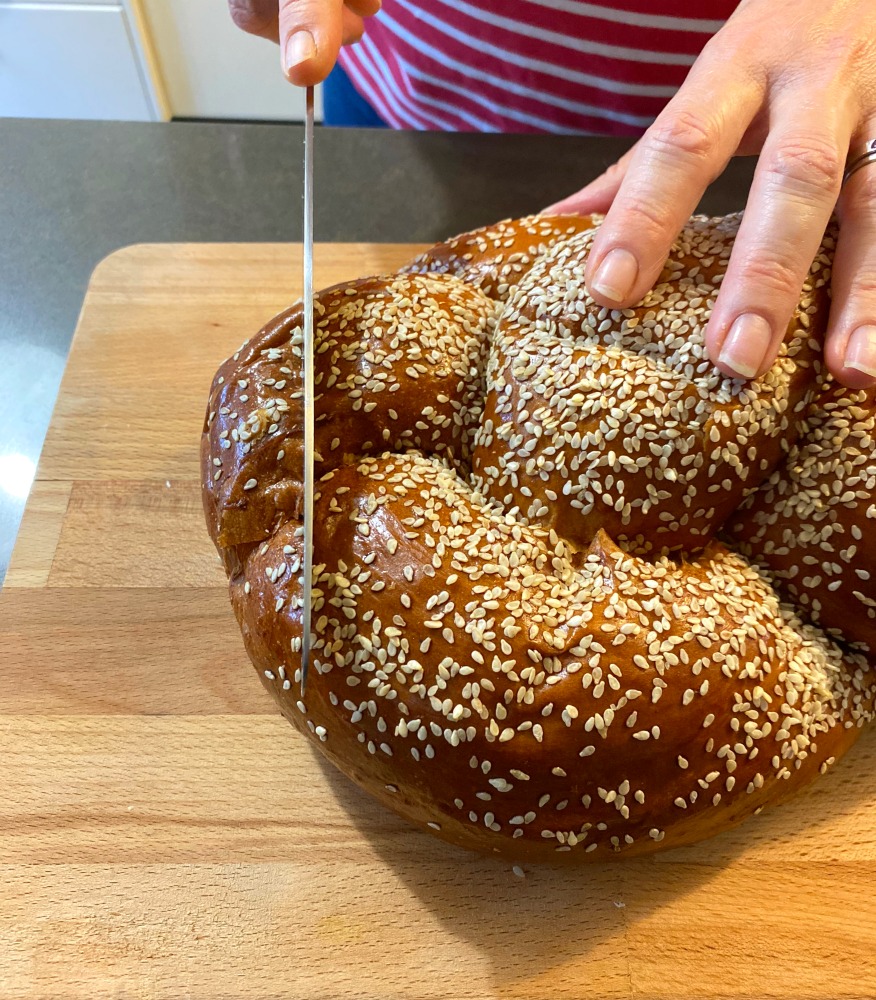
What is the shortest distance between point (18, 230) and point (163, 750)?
5.02ft

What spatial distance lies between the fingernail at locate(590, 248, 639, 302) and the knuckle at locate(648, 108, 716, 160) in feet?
0.52

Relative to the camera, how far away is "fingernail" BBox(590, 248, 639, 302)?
112cm

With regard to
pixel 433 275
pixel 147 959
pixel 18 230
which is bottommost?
pixel 147 959

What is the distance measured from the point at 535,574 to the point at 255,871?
59cm

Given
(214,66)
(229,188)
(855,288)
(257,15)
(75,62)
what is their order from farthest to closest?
(214,66)
(75,62)
(229,188)
(257,15)
(855,288)

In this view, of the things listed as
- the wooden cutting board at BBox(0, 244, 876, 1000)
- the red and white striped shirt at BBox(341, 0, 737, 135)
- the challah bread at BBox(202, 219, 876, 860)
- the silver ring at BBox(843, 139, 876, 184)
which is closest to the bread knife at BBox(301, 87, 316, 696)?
the challah bread at BBox(202, 219, 876, 860)

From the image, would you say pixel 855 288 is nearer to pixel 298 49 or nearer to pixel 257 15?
pixel 298 49

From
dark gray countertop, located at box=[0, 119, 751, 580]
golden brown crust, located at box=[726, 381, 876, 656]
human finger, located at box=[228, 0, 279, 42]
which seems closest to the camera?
golden brown crust, located at box=[726, 381, 876, 656]

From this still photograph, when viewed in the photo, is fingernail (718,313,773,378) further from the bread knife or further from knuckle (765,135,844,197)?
the bread knife

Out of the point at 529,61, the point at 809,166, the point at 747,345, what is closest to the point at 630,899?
the point at 747,345

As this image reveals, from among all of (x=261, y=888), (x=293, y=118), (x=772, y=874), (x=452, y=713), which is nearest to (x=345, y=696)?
(x=452, y=713)

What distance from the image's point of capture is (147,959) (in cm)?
115

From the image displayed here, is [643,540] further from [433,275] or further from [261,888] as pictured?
[261,888]

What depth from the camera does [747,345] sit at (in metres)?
1.05
